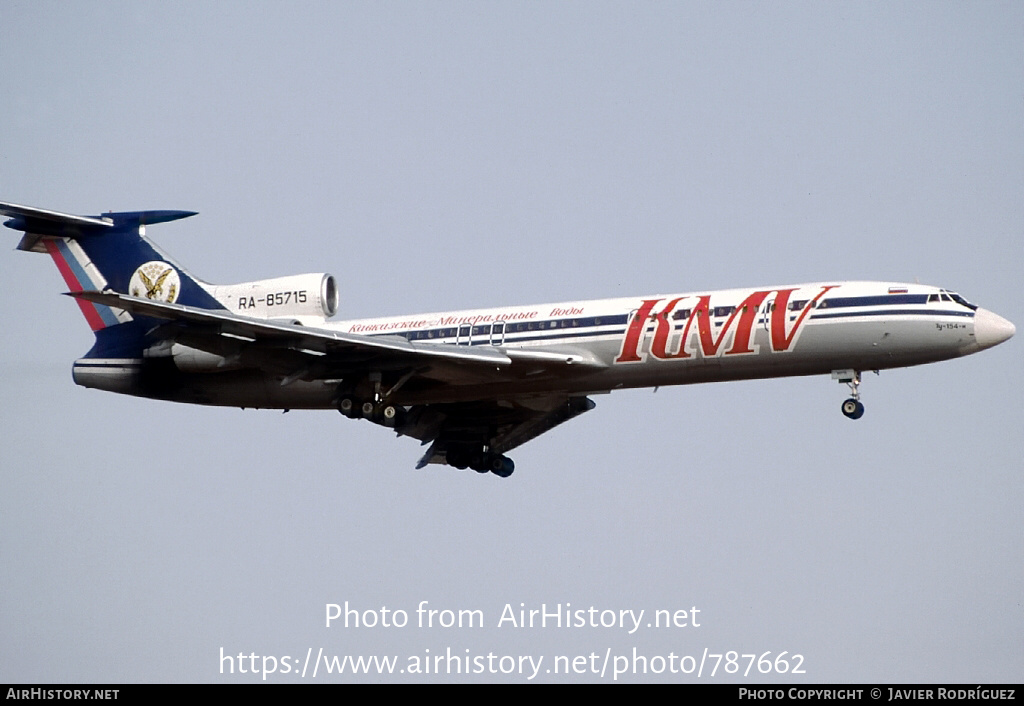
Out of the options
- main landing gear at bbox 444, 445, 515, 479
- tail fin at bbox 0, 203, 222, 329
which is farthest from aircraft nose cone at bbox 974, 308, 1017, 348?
tail fin at bbox 0, 203, 222, 329

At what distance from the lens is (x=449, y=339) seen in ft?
120

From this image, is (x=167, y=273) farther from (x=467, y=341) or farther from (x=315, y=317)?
(x=467, y=341)

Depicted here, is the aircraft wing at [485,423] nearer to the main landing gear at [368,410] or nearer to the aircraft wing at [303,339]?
the main landing gear at [368,410]

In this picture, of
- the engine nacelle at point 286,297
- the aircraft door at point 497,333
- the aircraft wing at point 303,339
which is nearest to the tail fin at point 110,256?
the engine nacelle at point 286,297

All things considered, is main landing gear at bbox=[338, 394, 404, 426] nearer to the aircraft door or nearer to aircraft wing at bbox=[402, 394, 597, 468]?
the aircraft door

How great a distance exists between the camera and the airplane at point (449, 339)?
33.7 metres

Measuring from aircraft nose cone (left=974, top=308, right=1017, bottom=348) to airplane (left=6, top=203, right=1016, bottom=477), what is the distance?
0.03 metres

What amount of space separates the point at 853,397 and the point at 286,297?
1444cm

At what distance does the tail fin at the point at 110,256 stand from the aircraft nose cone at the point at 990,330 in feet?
64.4

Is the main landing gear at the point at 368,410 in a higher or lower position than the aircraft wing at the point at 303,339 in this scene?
lower

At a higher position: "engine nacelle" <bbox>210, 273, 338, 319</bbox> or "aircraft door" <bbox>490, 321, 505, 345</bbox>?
"engine nacelle" <bbox>210, 273, 338, 319</bbox>

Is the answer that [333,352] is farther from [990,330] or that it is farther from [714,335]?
[990,330]

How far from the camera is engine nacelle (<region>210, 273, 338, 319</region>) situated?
37.2 meters
